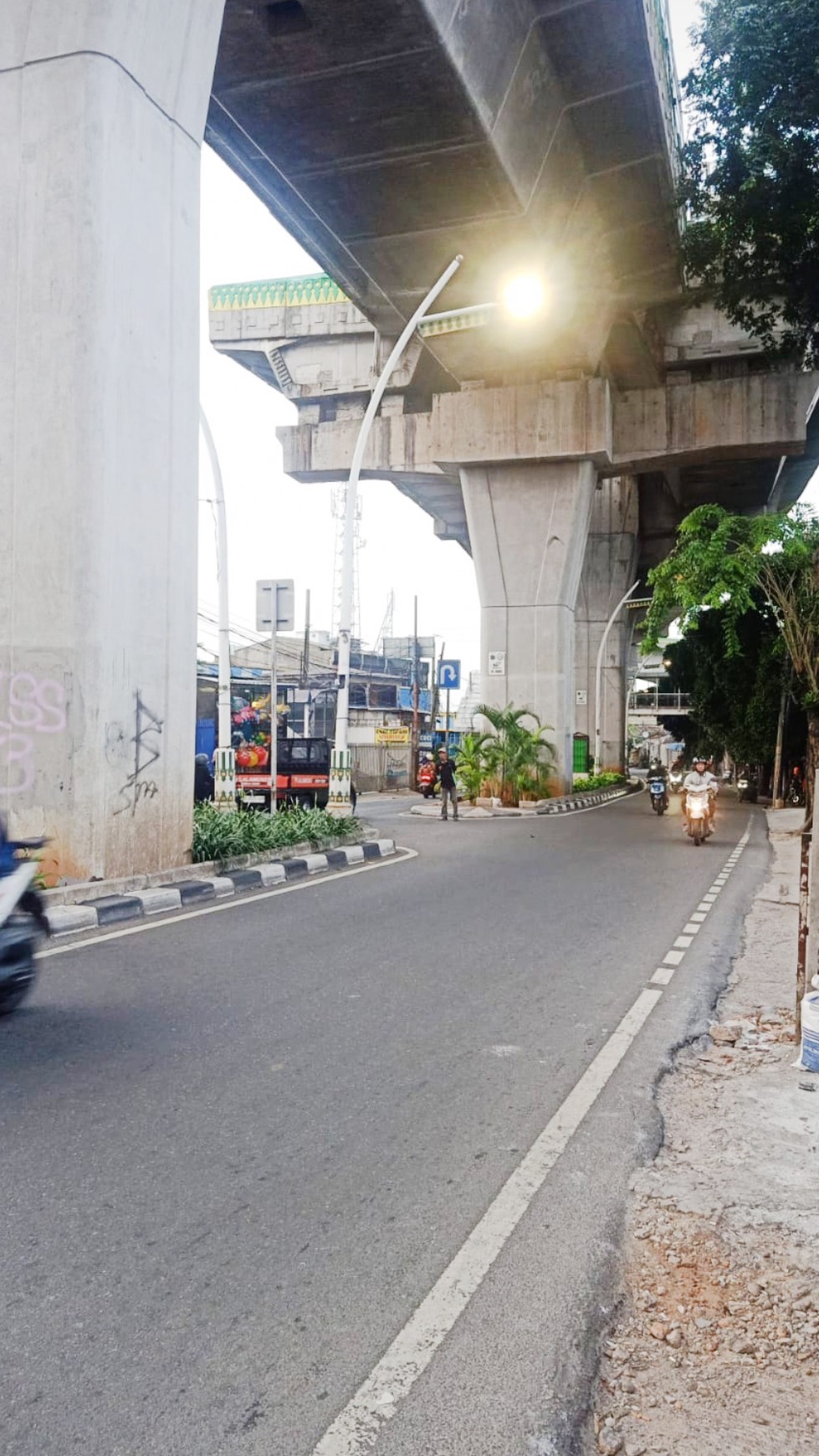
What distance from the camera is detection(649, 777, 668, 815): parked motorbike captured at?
26438 mm

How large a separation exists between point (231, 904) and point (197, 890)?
47 centimetres

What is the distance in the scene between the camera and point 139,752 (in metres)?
10.2

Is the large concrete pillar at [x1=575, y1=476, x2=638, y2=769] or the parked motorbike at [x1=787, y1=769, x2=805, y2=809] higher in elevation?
the large concrete pillar at [x1=575, y1=476, x2=638, y2=769]

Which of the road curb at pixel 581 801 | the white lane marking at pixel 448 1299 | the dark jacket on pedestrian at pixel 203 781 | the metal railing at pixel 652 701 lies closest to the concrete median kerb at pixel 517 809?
the road curb at pixel 581 801

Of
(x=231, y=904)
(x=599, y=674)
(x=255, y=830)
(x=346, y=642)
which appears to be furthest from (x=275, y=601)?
(x=599, y=674)

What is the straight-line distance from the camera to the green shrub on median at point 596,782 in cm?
3484

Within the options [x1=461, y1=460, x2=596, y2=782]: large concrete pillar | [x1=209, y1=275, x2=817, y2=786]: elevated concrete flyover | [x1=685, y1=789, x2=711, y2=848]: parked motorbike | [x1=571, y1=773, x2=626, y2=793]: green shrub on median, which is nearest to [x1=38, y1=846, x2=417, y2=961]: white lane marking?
[x1=685, y1=789, x2=711, y2=848]: parked motorbike

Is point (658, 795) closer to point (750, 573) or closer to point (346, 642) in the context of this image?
point (750, 573)

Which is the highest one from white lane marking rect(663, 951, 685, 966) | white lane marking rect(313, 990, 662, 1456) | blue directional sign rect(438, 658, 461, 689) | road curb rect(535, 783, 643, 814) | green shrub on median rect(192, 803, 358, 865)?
blue directional sign rect(438, 658, 461, 689)

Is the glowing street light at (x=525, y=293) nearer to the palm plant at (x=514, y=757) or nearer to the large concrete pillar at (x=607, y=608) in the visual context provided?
the palm plant at (x=514, y=757)

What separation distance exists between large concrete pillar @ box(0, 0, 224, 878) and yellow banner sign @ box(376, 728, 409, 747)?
36.0 meters

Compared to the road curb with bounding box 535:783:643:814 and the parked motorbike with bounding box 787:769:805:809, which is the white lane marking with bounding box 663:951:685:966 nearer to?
the road curb with bounding box 535:783:643:814

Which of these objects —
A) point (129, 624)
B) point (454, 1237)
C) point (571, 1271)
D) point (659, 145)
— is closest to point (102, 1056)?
point (454, 1237)

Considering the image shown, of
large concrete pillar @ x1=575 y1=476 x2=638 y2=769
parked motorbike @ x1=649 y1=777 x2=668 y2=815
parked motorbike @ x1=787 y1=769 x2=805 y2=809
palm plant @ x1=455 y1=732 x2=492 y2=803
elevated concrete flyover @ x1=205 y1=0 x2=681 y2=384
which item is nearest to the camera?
elevated concrete flyover @ x1=205 y1=0 x2=681 y2=384
